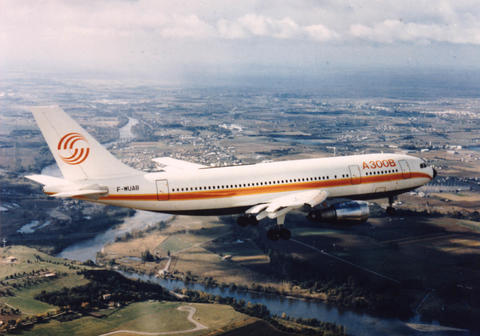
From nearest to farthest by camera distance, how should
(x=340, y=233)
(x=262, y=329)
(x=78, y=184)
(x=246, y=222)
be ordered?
1. (x=78, y=184)
2. (x=246, y=222)
3. (x=262, y=329)
4. (x=340, y=233)

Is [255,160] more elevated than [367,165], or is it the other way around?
[367,165]

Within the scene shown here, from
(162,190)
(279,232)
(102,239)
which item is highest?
(162,190)

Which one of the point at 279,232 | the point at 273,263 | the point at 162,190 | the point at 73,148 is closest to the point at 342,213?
the point at 279,232

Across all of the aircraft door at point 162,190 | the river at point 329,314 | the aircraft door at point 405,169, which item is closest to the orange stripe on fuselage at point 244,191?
the aircraft door at point 162,190

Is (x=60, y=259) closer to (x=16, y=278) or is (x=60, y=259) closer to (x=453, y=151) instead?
(x=16, y=278)

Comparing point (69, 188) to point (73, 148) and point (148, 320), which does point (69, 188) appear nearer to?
point (73, 148)

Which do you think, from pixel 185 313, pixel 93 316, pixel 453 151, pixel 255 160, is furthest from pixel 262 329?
pixel 453 151

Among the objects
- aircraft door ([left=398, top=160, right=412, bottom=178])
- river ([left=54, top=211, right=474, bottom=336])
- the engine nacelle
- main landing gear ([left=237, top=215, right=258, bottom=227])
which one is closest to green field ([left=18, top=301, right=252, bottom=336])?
river ([left=54, top=211, right=474, bottom=336])
